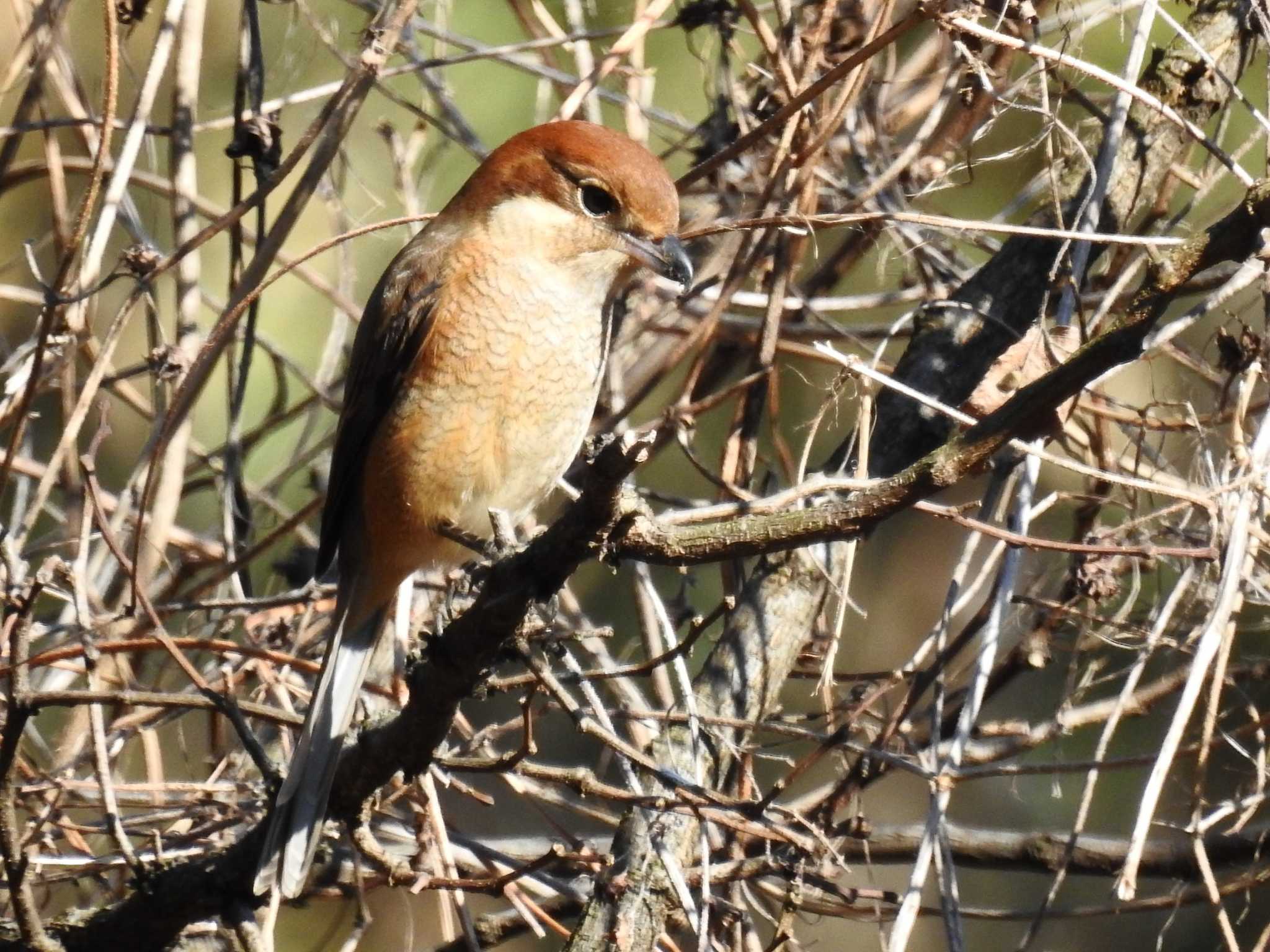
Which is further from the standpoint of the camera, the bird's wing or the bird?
the bird's wing

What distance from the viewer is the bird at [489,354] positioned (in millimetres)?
2770

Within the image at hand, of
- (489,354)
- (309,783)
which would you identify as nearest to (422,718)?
(309,783)

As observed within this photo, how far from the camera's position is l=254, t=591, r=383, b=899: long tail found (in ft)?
7.95

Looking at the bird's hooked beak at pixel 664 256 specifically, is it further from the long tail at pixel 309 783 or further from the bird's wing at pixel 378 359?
the long tail at pixel 309 783

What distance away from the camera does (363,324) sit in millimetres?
3068

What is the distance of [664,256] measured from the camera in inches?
108

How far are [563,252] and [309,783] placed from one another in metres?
1.11

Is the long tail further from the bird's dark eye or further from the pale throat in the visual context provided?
the bird's dark eye

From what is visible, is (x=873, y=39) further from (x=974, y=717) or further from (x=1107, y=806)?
(x=1107, y=806)

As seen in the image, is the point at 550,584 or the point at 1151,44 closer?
the point at 550,584

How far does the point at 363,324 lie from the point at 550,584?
1220 millimetres

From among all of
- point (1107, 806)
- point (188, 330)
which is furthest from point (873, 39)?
point (1107, 806)

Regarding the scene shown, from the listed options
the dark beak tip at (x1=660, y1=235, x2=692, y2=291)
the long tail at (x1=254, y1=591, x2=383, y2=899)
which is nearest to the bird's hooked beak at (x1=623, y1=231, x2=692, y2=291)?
the dark beak tip at (x1=660, y1=235, x2=692, y2=291)

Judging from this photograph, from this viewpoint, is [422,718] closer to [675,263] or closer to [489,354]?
[489,354]
